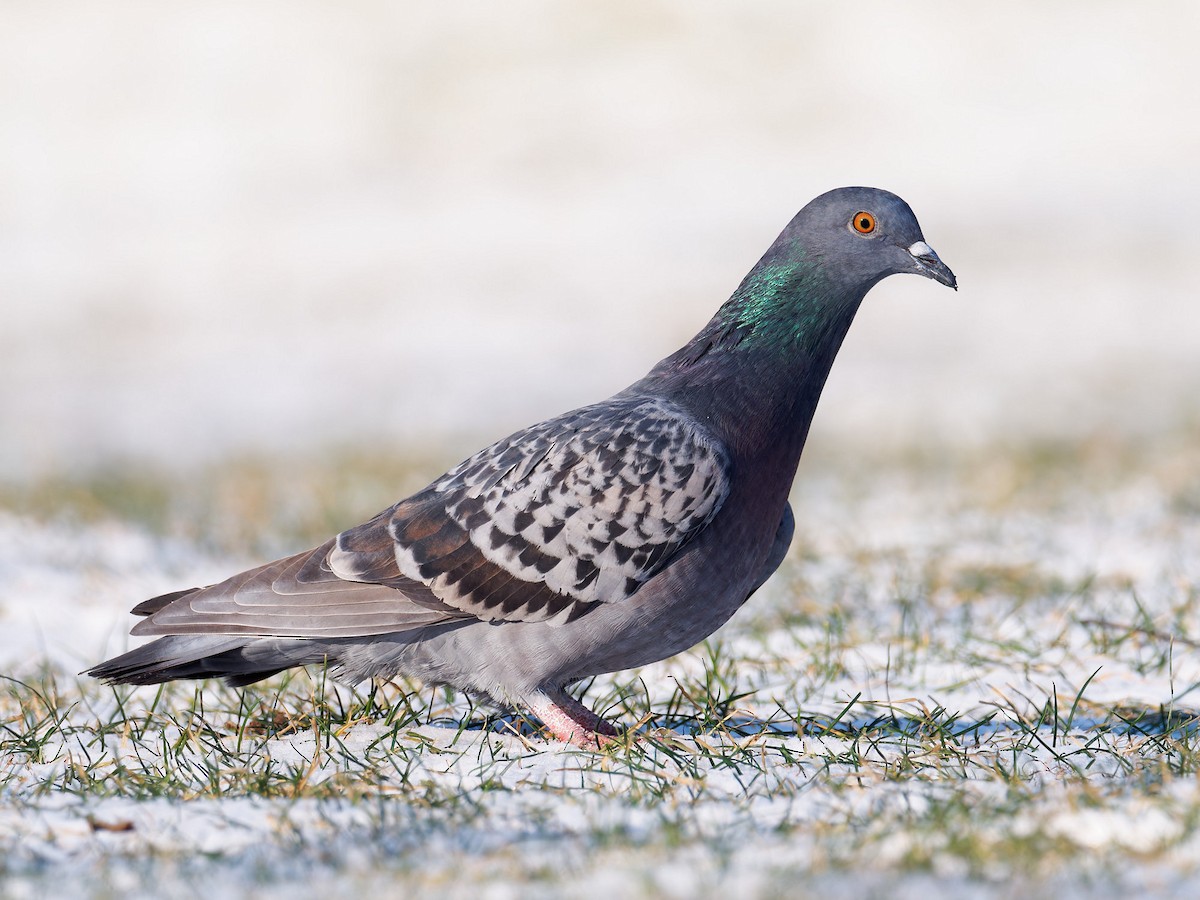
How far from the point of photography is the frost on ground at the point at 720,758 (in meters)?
2.69

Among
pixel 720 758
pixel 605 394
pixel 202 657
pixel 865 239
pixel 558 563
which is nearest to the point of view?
pixel 720 758

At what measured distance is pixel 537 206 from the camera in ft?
75.6

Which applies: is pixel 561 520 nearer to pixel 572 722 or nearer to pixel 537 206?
pixel 572 722

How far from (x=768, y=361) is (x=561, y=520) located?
78 cm

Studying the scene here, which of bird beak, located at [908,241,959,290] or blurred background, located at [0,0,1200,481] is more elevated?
blurred background, located at [0,0,1200,481]

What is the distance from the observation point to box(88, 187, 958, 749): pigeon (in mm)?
3844

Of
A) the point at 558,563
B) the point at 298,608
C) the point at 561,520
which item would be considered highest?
the point at 561,520

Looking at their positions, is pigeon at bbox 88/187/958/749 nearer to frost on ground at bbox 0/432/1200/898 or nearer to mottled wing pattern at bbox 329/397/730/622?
mottled wing pattern at bbox 329/397/730/622

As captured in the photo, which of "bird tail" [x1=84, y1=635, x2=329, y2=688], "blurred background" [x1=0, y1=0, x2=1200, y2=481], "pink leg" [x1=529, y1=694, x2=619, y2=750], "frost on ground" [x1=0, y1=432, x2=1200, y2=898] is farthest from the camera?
"blurred background" [x1=0, y1=0, x2=1200, y2=481]

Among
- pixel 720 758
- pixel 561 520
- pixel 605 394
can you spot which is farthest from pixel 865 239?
pixel 605 394

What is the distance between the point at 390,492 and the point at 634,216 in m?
14.1

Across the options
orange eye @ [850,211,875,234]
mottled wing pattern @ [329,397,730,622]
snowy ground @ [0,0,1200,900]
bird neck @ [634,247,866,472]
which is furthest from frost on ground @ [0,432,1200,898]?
orange eye @ [850,211,875,234]

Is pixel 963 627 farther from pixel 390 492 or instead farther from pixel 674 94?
pixel 674 94

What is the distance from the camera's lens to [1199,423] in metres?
10.5
